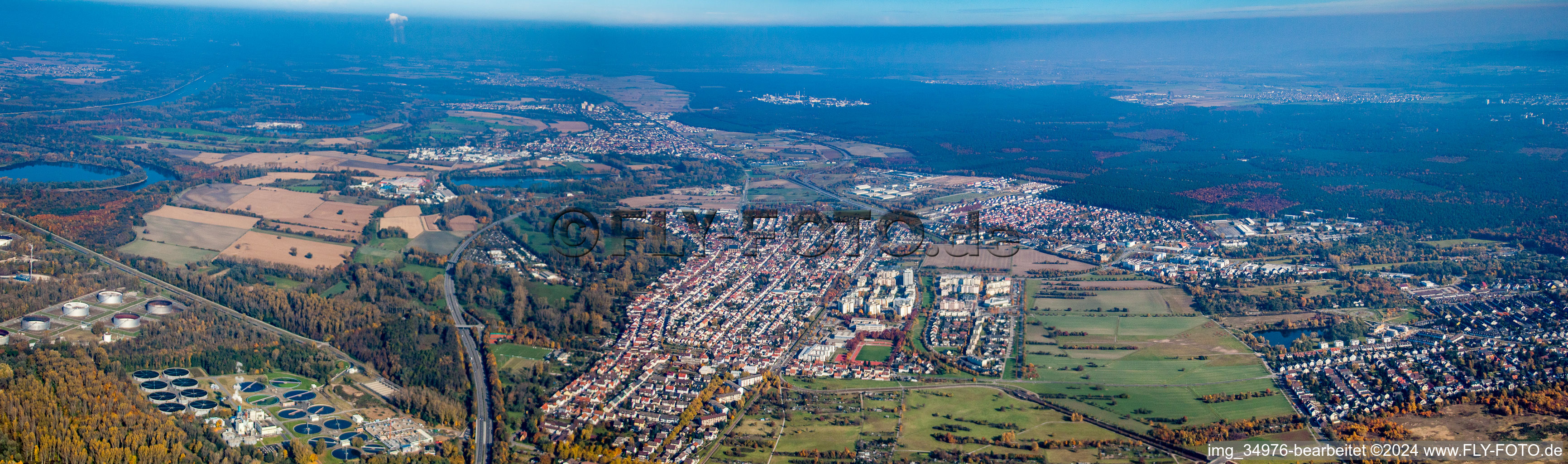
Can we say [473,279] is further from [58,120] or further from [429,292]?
[58,120]

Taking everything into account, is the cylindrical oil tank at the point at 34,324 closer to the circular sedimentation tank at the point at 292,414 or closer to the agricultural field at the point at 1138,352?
the circular sedimentation tank at the point at 292,414

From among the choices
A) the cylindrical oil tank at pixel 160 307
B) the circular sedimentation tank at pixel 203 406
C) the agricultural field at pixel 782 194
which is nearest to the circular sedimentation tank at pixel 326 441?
the circular sedimentation tank at pixel 203 406

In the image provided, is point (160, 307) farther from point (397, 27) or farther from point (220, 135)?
point (397, 27)

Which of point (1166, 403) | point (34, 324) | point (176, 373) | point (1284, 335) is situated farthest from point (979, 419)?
point (34, 324)

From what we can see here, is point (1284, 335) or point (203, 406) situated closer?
point (203, 406)

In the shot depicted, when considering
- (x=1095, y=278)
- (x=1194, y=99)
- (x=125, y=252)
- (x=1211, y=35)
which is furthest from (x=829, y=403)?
(x=1211, y=35)
